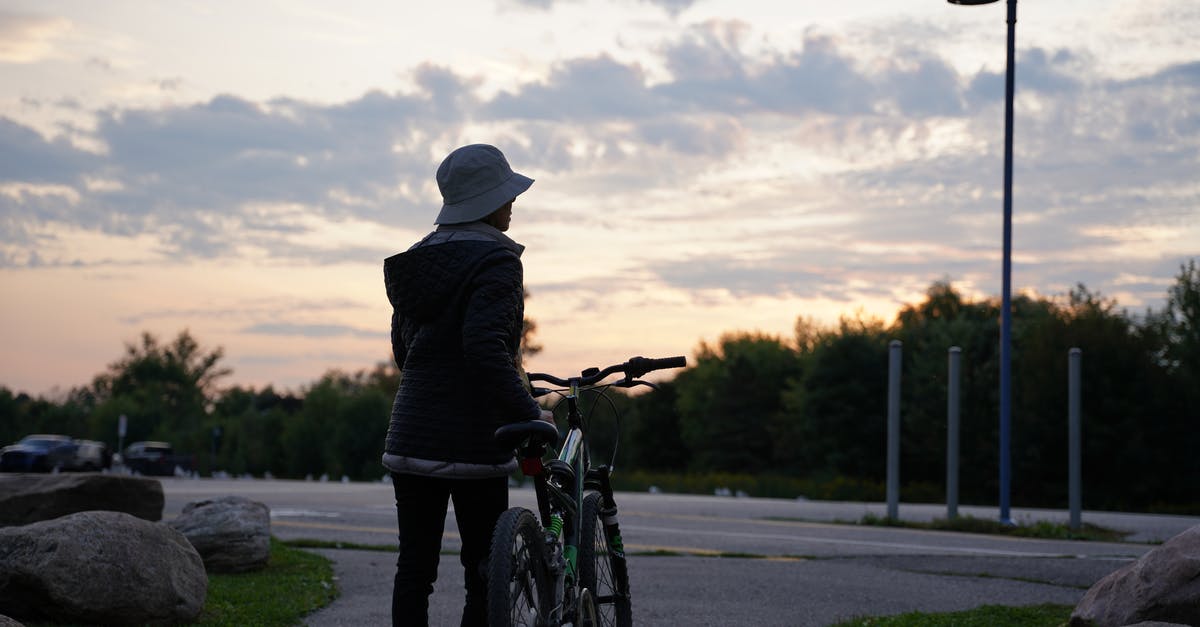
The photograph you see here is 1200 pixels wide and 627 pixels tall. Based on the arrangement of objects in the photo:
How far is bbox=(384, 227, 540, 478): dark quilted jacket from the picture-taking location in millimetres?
4273

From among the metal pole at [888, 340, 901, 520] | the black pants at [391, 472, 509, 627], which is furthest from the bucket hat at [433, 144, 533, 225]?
the metal pole at [888, 340, 901, 520]

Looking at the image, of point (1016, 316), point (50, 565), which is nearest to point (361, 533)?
point (50, 565)

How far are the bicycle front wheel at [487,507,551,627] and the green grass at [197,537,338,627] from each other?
328 centimetres

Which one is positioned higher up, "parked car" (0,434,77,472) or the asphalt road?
the asphalt road

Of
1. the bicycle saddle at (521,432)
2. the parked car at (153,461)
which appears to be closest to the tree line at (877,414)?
the bicycle saddle at (521,432)

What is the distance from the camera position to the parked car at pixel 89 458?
49.2 meters

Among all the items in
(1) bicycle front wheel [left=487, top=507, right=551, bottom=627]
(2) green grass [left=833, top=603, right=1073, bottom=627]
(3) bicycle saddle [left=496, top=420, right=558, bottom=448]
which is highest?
(3) bicycle saddle [left=496, top=420, right=558, bottom=448]

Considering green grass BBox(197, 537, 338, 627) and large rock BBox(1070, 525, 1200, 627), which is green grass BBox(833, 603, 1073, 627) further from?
green grass BBox(197, 537, 338, 627)

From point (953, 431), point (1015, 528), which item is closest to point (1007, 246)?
point (953, 431)

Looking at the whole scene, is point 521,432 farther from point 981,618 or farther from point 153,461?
point 153,461

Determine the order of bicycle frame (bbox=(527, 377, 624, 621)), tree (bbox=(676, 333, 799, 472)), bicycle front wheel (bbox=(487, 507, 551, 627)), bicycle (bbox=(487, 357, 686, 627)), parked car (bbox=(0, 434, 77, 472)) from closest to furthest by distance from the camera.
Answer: bicycle front wheel (bbox=(487, 507, 551, 627)) < bicycle (bbox=(487, 357, 686, 627)) < bicycle frame (bbox=(527, 377, 624, 621)) < parked car (bbox=(0, 434, 77, 472)) < tree (bbox=(676, 333, 799, 472))

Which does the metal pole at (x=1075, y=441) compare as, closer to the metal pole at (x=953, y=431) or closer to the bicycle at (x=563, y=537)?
the metal pole at (x=953, y=431)

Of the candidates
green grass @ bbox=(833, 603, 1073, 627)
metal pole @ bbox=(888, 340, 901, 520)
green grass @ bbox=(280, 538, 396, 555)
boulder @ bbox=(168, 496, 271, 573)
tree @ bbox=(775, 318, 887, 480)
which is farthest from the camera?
tree @ bbox=(775, 318, 887, 480)

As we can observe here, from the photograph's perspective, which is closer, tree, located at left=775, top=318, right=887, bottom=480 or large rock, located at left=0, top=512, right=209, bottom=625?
large rock, located at left=0, top=512, right=209, bottom=625
